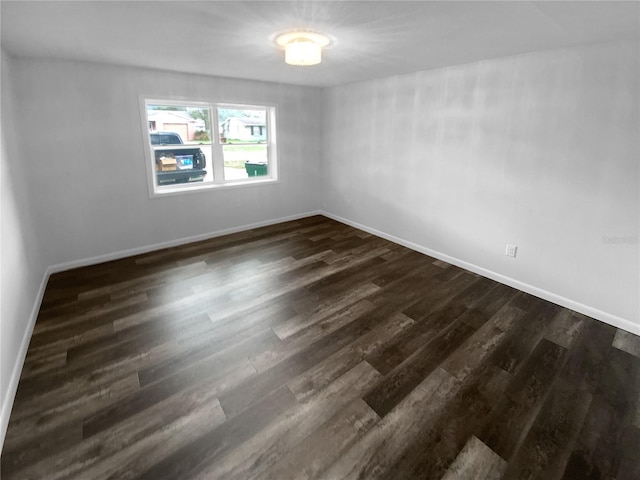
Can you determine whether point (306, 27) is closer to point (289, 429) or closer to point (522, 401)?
point (289, 429)

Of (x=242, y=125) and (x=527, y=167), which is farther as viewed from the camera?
(x=242, y=125)

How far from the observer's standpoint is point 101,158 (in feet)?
12.0

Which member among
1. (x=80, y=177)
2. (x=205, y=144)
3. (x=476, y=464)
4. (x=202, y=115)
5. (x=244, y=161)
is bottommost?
(x=476, y=464)

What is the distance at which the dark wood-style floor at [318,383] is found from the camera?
159 centimetres

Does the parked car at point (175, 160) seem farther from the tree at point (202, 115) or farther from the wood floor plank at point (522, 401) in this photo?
the wood floor plank at point (522, 401)

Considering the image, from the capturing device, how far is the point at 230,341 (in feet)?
8.08

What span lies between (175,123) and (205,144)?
0.44 meters

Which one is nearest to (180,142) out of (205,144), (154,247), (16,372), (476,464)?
(205,144)

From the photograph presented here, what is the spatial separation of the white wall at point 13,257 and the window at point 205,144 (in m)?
1.22

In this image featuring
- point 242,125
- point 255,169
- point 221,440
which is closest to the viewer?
point 221,440

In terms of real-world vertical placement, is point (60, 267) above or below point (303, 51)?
below

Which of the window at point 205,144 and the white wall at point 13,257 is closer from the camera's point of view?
the white wall at point 13,257

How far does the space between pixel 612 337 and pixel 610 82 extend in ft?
6.61

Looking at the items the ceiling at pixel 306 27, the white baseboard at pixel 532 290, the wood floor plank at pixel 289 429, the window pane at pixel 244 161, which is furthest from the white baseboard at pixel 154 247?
the wood floor plank at pixel 289 429
